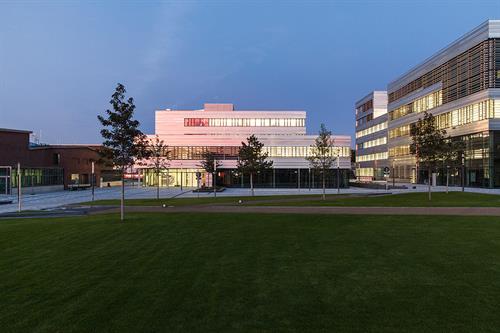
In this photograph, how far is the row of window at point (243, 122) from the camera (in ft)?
249

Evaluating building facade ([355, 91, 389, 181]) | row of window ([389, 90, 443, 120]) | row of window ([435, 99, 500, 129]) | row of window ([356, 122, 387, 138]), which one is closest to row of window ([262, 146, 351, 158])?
row of window ([435, 99, 500, 129])

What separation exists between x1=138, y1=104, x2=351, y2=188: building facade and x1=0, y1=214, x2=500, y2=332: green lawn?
49.1 meters

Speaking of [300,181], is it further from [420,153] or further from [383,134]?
[383,134]

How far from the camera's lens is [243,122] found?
76125mm

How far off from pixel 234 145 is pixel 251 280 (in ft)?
212

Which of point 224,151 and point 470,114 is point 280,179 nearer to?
point 224,151

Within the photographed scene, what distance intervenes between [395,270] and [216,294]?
16.7 feet

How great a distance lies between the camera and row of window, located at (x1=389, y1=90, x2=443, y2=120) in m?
67.6

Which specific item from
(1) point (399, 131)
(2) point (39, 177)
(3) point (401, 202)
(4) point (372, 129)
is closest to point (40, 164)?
(2) point (39, 177)

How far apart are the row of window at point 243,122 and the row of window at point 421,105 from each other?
28088 mm

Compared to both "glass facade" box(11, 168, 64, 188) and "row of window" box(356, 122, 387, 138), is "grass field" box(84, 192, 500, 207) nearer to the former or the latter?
"glass facade" box(11, 168, 64, 188)

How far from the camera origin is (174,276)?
8219 millimetres

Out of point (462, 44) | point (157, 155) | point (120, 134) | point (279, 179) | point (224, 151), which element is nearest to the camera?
point (120, 134)

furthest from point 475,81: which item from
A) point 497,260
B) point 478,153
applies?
point 497,260
